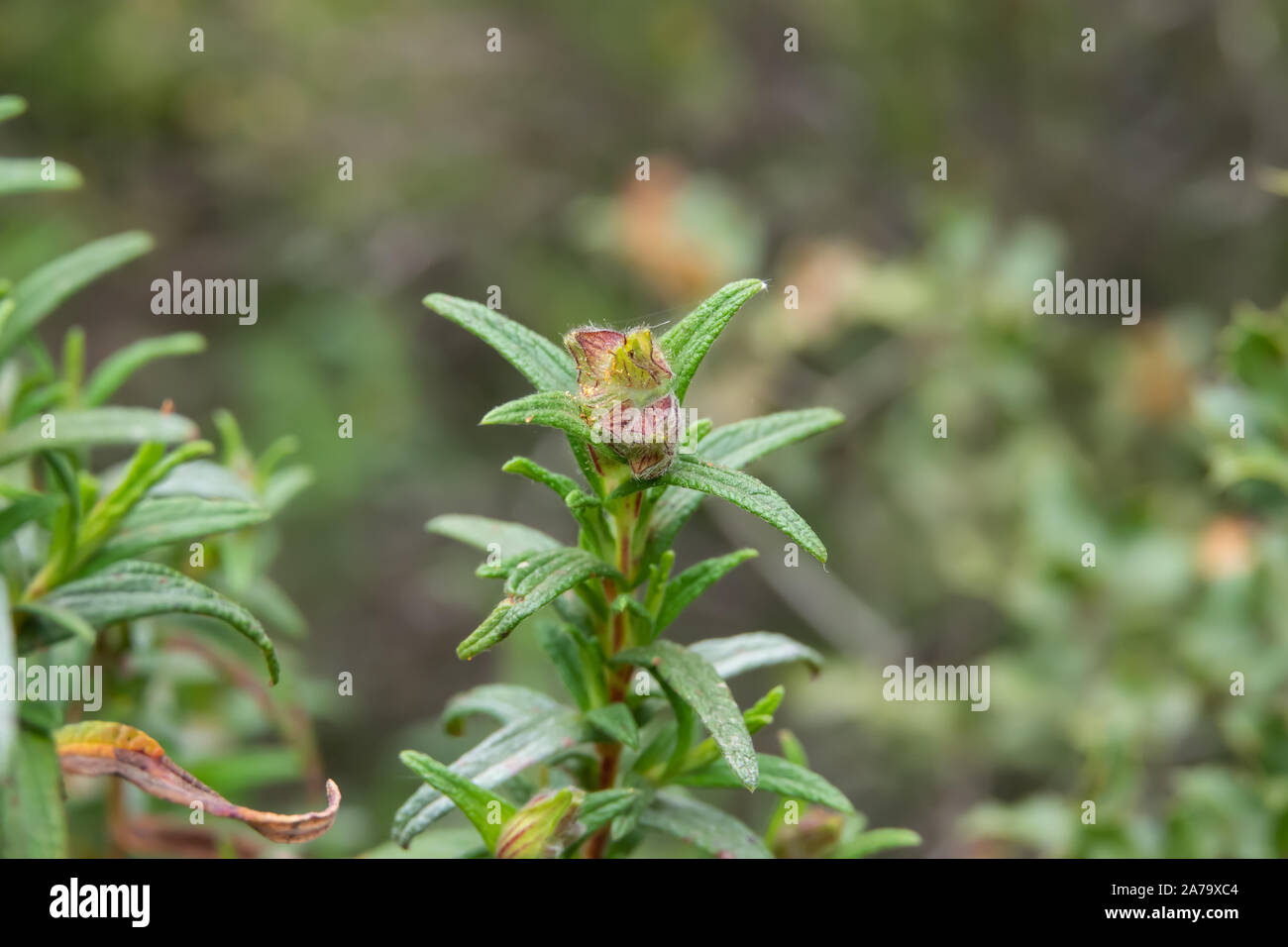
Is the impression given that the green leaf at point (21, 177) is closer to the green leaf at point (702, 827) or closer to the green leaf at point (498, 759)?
the green leaf at point (498, 759)

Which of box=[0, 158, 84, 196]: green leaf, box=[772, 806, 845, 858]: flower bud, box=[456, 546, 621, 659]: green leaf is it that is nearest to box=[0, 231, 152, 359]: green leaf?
box=[0, 158, 84, 196]: green leaf

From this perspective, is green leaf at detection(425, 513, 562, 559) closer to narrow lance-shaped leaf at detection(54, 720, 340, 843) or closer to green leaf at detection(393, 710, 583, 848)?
green leaf at detection(393, 710, 583, 848)

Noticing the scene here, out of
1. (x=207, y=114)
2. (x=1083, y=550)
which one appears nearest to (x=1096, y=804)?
(x=1083, y=550)

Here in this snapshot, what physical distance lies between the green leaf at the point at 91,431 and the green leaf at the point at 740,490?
24.1 inches

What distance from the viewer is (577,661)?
3.83 feet

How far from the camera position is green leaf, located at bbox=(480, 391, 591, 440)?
3.00ft

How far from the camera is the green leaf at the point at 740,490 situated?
906 millimetres

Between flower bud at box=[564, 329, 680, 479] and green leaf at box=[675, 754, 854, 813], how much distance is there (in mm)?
337

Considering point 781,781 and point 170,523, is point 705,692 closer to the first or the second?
point 781,781

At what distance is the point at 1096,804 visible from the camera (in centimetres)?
171

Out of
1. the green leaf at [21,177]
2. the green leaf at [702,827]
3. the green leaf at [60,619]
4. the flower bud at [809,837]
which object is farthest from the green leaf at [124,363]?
the flower bud at [809,837]

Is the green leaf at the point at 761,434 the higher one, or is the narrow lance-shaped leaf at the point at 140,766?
the green leaf at the point at 761,434

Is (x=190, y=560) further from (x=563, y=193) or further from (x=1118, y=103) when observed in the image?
(x=1118, y=103)
